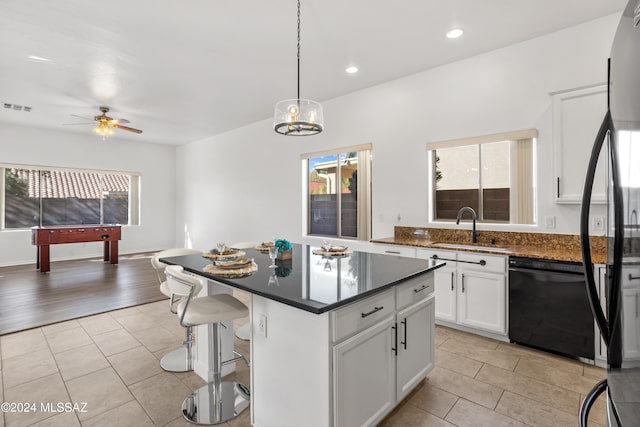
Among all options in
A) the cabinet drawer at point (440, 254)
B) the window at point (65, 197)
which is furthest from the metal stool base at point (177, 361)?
the window at point (65, 197)

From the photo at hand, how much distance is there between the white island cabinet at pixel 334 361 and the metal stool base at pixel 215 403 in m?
0.30

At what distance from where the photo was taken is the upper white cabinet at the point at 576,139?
2.77 meters

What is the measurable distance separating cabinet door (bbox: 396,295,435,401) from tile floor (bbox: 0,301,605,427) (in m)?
0.18

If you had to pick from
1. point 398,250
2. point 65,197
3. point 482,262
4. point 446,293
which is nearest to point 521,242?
point 482,262

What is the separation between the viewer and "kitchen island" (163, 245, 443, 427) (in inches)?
58.4

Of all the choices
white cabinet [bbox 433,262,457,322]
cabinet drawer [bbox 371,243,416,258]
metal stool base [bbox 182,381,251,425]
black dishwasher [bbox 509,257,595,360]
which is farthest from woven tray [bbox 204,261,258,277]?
black dishwasher [bbox 509,257,595,360]

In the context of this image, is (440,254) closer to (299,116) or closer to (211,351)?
(299,116)

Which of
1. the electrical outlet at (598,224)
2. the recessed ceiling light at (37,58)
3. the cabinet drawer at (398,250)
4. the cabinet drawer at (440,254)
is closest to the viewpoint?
the electrical outlet at (598,224)

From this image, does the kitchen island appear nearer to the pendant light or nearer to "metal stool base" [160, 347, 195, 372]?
"metal stool base" [160, 347, 195, 372]

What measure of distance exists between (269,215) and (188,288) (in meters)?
4.15

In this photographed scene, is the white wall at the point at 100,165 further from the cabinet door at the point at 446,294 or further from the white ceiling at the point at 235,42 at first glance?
the cabinet door at the point at 446,294

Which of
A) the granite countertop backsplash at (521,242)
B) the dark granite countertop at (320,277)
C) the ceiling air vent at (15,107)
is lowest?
the dark granite countertop at (320,277)

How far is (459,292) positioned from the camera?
3205 mm

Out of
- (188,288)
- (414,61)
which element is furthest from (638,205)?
(414,61)
